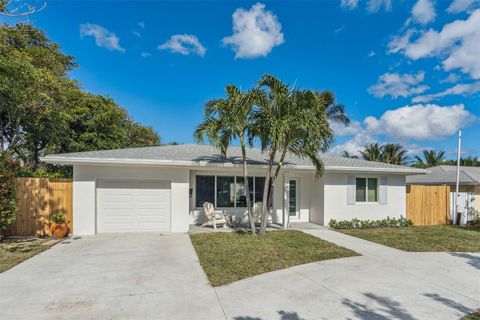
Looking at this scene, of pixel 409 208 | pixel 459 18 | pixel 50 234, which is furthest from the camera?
pixel 409 208

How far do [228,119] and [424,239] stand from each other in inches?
306

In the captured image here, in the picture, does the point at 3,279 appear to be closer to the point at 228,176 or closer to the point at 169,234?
the point at 169,234

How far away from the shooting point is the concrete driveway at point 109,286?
151 inches

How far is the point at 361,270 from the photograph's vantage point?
5.74 m

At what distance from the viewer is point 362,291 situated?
4.61 metres

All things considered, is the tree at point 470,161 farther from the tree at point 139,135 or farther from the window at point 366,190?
the tree at point 139,135

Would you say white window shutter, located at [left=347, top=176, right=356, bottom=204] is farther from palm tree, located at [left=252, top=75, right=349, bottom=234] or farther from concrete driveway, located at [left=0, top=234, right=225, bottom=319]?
concrete driveway, located at [left=0, top=234, right=225, bottom=319]

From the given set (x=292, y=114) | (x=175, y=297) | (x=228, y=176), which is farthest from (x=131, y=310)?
(x=228, y=176)

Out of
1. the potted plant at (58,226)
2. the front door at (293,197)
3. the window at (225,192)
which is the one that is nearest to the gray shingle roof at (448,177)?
the front door at (293,197)

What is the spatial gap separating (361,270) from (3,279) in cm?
708

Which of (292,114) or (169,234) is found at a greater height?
(292,114)

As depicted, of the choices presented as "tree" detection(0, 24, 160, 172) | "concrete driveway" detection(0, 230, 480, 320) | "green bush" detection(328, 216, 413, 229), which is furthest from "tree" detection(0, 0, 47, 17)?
"green bush" detection(328, 216, 413, 229)

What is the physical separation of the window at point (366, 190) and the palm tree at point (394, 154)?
62.1 ft

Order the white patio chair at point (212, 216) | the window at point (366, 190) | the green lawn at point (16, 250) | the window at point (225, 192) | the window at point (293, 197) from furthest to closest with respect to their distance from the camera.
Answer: the window at point (293, 197) → the window at point (366, 190) → the window at point (225, 192) → the white patio chair at point (212, 216) → the green lawn at point (16, 250)
